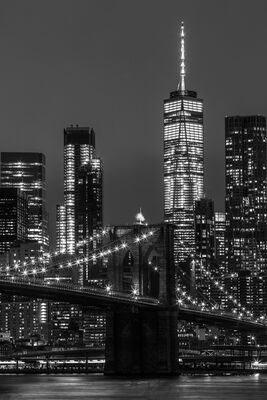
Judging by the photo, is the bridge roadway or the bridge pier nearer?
the bridge roadway

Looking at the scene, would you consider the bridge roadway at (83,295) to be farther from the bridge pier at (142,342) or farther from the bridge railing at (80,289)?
the bridge pier at (142,342)

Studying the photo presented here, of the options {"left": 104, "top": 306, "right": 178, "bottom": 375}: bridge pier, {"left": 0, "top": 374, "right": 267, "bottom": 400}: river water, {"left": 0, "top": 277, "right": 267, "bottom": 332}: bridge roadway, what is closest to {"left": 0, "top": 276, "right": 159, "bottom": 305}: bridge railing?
{"left": 0, "top": 277, "right": 267, "bottom": 332}: bridge roadway

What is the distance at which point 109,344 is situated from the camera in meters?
94.8

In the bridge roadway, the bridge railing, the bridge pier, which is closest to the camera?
the bridge roadway

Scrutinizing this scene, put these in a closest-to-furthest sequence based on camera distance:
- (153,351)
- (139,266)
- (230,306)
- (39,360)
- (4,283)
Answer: (4,283)
(153,351)
(139,266)
(39,360)
(230,306)

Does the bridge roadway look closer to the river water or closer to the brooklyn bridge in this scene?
the brooklyn bridge

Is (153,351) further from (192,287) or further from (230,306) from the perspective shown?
(230,306)

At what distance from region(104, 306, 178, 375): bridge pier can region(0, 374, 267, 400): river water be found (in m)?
2.03

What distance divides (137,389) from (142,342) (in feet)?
54.3

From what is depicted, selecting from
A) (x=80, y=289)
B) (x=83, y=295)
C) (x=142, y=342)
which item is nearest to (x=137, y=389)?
(x=83, y=295)

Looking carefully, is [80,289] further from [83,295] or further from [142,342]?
[142,342]

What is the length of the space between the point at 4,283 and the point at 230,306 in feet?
303

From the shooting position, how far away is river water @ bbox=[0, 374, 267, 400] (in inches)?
2945

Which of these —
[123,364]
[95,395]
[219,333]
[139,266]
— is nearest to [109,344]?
[123,364]
